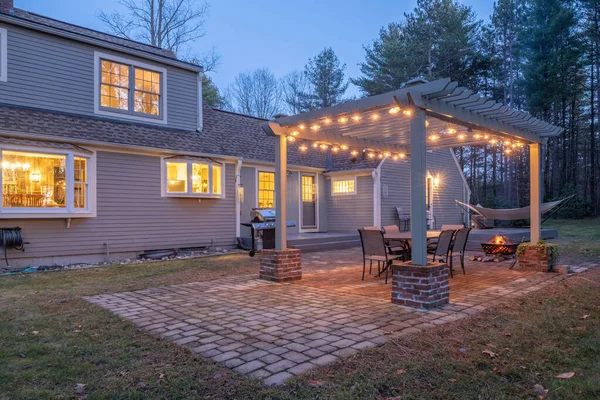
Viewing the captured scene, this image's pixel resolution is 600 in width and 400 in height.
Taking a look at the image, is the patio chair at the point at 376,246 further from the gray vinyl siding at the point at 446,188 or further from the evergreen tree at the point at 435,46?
the evergreen tree at the point at 435,46

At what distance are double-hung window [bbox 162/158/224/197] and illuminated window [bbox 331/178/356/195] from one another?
5035 mm

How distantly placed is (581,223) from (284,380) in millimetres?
21487

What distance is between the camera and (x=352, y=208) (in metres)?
13.7

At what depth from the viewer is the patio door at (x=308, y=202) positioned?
1330cm

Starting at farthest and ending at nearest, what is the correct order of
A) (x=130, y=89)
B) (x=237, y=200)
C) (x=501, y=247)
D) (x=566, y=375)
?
(x=237, y=200), (x=130, y=89), (x=501, y=247), (x=566, y=375)

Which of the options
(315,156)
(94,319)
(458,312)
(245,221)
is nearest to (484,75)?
(315,156)

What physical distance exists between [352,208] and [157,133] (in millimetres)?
6898

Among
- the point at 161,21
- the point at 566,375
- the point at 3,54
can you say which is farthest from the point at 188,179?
the point at 161,21

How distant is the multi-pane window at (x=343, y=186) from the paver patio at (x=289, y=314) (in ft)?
24.3

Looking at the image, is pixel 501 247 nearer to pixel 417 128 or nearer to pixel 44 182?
pixel 417 128

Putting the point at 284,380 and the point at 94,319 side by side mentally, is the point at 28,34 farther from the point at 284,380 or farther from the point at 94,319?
the point at 284,380

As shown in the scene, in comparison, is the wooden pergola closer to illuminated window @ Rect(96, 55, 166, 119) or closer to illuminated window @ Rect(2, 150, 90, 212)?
illuminated window @ Rect(2, 150, 90, 212)

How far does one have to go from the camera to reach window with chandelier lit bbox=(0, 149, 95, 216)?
25.0 feet

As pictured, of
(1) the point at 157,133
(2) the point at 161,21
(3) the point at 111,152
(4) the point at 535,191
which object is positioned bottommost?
(4) the point at 535,191
